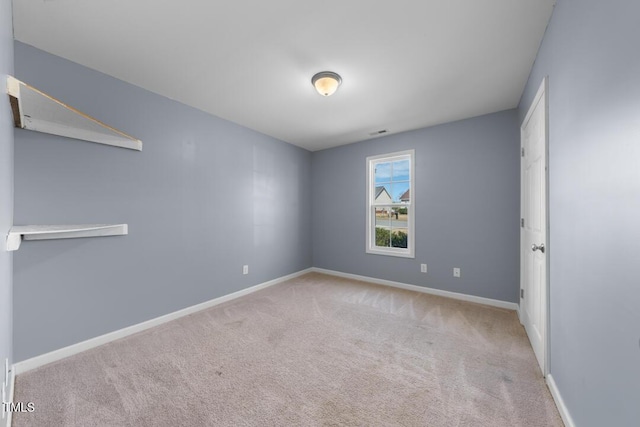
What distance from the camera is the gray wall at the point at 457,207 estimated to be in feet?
9.97

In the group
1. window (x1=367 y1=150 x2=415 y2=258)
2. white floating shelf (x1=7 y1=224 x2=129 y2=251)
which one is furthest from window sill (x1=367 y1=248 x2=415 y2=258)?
white floating shelf (x1=7 y1=224 x2=129 y2=251)

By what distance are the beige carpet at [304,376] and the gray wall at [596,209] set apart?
463 millimetres

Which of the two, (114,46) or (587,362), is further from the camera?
(114,46)

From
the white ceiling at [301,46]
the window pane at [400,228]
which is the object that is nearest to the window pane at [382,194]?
the window pane at [400,228]

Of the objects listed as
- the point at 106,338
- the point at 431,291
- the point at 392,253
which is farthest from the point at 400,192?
the point at 106,338

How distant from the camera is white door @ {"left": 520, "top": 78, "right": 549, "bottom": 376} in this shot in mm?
1814

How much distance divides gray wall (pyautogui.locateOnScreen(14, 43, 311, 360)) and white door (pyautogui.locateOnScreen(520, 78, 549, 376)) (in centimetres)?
332

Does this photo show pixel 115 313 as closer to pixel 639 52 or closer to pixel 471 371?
pixel 471 371

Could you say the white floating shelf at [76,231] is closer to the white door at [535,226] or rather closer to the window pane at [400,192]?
the white door at [535,226]

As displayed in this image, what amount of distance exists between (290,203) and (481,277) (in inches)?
124

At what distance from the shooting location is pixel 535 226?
7.12 feet

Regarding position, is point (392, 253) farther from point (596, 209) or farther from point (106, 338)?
point (106, 338)

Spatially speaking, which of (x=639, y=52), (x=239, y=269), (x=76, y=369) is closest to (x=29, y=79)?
(x=76, y=369)

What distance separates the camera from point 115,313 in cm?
231
